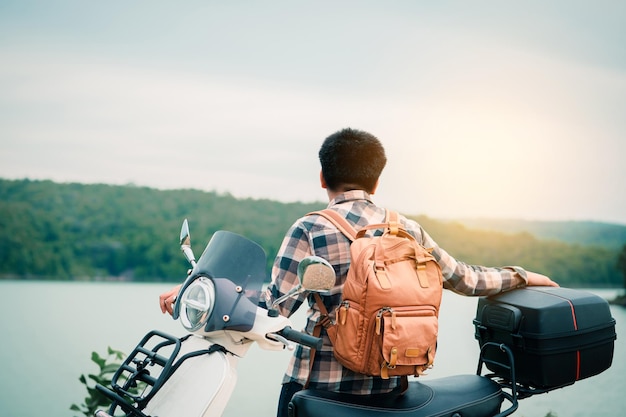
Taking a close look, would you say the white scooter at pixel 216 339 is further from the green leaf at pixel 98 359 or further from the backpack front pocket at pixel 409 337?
the green leaf at pixel 98 359

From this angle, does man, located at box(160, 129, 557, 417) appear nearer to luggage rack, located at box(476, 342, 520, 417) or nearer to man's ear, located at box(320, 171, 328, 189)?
man's ear, located at box(320, 171, 328, 189)

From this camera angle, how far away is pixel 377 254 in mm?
2008

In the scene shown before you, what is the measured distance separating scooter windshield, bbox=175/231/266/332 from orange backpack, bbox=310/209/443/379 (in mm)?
305

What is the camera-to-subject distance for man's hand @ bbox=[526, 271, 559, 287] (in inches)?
101

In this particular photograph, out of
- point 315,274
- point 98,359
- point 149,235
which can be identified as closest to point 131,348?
point 98,359

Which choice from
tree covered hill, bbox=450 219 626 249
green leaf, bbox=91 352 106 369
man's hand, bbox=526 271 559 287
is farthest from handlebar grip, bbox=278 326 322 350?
tree covered hill, bbox=450 219 626 249

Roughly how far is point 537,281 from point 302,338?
3.96ft

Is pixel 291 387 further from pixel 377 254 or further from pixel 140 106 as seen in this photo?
pixel 140 106

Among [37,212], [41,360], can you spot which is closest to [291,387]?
[41,360]

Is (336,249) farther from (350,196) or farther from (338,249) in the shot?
(350,196)

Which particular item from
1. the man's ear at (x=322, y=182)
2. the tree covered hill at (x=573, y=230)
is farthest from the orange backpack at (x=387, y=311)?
the tree covered hill at (x=573, y=230)

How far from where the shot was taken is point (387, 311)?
1948mm

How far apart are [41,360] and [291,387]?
20.0ft

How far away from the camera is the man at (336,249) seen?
212cm
